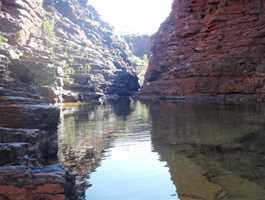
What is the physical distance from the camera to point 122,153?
20.0m

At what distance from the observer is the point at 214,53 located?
7344 centimetres

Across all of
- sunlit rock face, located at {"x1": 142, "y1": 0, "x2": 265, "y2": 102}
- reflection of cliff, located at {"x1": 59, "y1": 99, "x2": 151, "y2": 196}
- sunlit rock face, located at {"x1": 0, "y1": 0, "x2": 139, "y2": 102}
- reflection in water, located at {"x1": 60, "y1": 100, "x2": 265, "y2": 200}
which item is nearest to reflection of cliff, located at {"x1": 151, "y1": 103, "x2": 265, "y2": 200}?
reflection in water, located at {"x1": 60, "y1": 100, "x2": 265, "y2": 200}

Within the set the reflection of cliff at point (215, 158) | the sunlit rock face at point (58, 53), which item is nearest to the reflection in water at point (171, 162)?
the reflection of cliff at point (215, 158)

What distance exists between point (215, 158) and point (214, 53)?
57532 millimetres

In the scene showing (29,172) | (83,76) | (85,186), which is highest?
(83,76)

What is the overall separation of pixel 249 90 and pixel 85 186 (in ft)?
162

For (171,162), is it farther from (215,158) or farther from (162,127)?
(162,127)

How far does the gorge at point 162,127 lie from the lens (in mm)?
12734

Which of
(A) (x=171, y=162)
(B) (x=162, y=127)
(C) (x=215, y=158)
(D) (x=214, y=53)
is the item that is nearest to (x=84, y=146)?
(A) (x=171, y=162)

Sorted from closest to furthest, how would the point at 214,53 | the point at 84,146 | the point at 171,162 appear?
the point at 171,162, the point at 84,146, the point at 214,53

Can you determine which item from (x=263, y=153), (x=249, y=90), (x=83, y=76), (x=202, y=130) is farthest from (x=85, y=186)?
(x=83, y=76)

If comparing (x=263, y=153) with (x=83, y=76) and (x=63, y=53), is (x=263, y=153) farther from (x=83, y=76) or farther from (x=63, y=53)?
(x=63, y=53)

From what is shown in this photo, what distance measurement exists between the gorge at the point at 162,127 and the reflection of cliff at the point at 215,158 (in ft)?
0.13

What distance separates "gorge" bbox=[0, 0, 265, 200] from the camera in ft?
41.8
